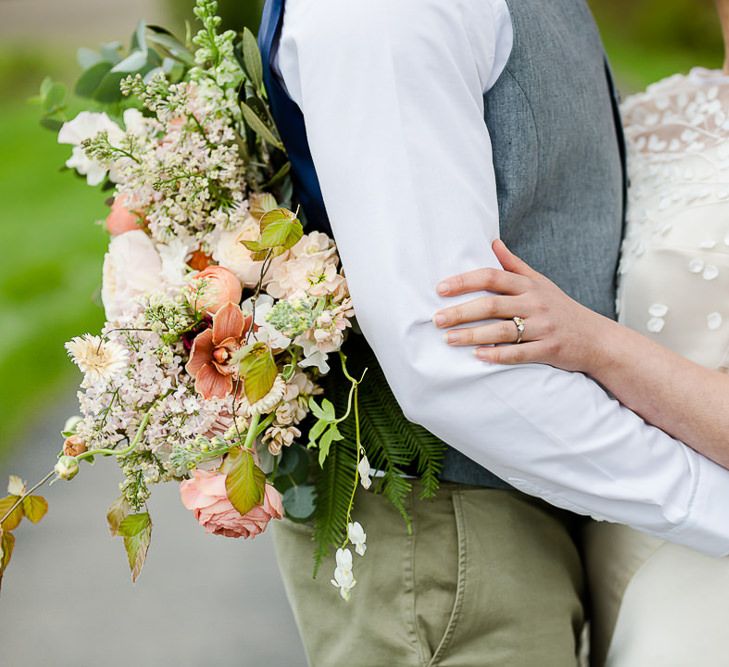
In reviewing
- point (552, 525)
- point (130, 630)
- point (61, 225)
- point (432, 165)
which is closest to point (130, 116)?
point (432, 165)

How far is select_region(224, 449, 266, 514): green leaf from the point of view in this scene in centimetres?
94

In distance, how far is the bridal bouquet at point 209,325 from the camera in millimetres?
973

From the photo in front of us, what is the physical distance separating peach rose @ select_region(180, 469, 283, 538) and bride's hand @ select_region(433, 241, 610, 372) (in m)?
0.30

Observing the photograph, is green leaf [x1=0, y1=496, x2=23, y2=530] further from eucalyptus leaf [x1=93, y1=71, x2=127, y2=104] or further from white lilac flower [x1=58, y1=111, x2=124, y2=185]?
eucalyptus leaf [x1=93, y1=71, x2=127, y2=104]

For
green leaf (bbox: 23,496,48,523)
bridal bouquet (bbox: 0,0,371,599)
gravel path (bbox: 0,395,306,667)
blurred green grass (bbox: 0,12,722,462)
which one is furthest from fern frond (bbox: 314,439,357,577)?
blurred green grass (bbox: 0,12,722,462)

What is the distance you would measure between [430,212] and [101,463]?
2388mm

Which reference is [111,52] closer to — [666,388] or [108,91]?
[108,91]

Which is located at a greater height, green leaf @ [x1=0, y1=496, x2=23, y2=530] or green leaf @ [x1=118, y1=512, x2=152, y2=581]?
green leaf @ [x1=0, y1=496, x2=23, y2=530]

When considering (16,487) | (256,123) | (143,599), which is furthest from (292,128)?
(143,599)

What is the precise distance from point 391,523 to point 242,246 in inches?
17.2

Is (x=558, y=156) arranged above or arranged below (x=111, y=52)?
below

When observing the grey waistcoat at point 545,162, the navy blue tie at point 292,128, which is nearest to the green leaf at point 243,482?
the grey waistcoat at point 545,162

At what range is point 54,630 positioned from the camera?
Result: 2.31 m

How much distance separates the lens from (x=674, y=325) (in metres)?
1.18
